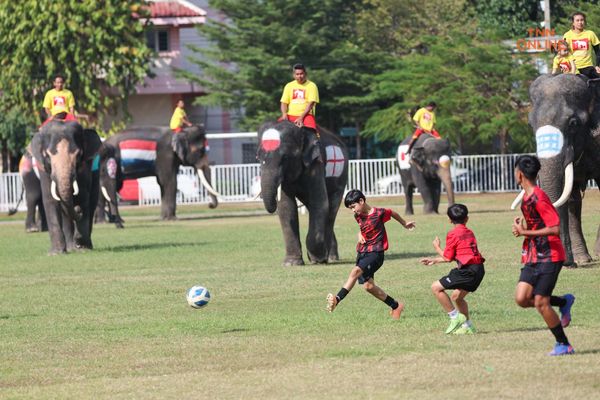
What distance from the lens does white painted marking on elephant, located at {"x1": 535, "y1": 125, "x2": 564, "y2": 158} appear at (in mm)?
19234

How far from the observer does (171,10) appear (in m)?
68.4

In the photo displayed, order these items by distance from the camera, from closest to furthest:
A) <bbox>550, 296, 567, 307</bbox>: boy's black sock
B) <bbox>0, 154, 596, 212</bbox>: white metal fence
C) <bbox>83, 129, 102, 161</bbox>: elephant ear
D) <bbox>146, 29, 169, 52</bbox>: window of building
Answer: <bbox>550, 296, 567, 307</bbox>: boy's black sock
<bbox>83, 129, 102, 161</bbox>: elephant ear
<bbox>0, 154, 596, 212</bbox>: white metal fence
<bbox>146, 29, 169, 52</bbox>: window of building

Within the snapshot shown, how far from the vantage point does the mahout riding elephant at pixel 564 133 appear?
19172 mm

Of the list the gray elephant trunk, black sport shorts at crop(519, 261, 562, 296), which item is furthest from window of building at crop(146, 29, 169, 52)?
black sport shorts at crop(519, 261, 562, 296)

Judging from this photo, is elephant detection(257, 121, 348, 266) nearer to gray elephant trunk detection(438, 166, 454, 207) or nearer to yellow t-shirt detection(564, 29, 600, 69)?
yellow t-shirt detection(564, 29, 600, 69)

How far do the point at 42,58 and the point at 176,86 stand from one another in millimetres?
10629

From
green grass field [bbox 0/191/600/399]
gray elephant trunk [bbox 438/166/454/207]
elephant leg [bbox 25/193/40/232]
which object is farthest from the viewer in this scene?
gray elephant trunk [bbox 438/166/454/207]

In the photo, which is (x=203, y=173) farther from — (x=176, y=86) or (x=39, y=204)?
(x=176, y=86)

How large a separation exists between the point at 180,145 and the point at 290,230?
20.2 meters

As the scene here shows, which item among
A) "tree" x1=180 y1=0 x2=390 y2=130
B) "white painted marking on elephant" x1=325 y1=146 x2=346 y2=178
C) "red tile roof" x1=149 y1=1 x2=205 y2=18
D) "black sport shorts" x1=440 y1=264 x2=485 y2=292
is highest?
"red tile roof" x1=149 y1=1 x2=205 y2=18

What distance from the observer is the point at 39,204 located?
120ft

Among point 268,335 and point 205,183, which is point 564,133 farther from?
point 205,183

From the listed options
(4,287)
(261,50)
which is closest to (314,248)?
(4,287)

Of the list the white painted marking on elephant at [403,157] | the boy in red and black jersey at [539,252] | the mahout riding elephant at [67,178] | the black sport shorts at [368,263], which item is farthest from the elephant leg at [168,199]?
the boy in red and black jersey at [539,252]
